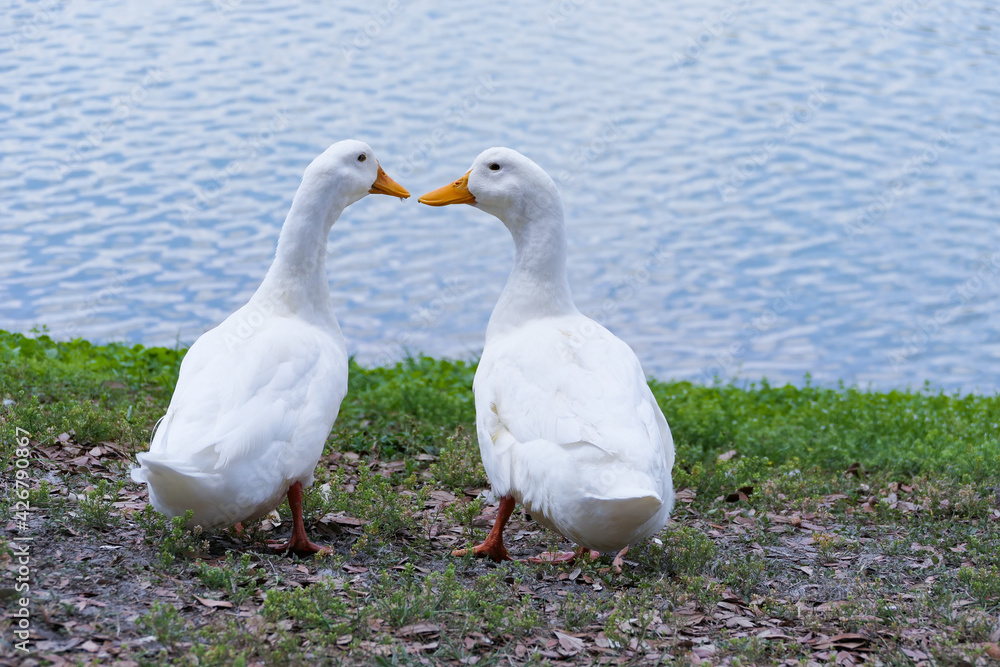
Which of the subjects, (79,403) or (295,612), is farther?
(79,403)

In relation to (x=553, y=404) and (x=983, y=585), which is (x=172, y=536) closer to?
(x=553, y=404)

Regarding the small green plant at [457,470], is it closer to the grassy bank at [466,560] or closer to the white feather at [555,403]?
the grassy bank at [466,560]

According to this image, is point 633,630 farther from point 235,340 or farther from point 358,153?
point 358,153

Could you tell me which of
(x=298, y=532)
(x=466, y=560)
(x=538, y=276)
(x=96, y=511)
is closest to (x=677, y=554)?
(x=466, y=560)

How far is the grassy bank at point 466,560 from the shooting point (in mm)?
3785

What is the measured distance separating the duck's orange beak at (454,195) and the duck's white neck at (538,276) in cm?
42

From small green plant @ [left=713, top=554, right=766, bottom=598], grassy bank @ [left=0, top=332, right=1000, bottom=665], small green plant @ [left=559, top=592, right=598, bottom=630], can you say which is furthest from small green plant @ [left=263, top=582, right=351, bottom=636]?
small green plant @ [left=713, top=554, right=766, bottom=598]

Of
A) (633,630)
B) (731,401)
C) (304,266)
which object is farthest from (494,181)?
(731,401)

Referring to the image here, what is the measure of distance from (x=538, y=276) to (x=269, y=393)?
1762 millimetres

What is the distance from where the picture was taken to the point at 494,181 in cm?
572

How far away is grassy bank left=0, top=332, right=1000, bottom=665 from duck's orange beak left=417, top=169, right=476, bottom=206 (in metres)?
1.68

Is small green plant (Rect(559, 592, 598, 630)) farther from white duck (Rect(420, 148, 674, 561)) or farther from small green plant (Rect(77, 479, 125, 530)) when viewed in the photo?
small green plant (Rect(77, 479, 125, 530))

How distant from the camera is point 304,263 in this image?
18.0 ft

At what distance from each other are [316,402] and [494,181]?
177 cm
